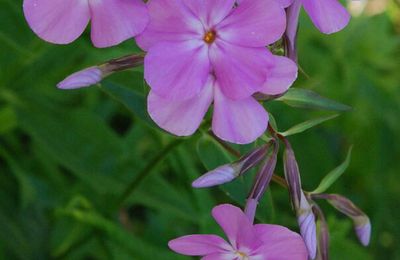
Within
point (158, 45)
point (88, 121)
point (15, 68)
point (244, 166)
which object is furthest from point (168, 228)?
point (158, 45)

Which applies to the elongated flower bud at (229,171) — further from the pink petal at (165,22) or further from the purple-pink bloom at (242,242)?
the pink petal at (165,22)

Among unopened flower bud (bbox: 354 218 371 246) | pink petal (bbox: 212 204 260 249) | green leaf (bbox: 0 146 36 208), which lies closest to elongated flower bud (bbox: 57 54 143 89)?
pink petal (bbox: 212 204 260 249)

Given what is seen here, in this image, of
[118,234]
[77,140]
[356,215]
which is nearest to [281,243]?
[356,215]

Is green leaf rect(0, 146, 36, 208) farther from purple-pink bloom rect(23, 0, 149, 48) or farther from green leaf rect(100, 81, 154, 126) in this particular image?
Result: purple-pink bloom rect(23, 0, 149, 48)

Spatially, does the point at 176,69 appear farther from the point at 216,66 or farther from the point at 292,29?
the point at 292,29

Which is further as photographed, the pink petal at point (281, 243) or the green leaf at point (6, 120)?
the green leaf at point (6, 120)

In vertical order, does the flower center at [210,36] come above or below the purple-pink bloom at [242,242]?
above

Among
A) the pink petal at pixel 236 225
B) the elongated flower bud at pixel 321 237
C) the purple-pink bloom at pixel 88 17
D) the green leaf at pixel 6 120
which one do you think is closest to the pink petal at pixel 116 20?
the purple-pink bloom at pixel 88 17

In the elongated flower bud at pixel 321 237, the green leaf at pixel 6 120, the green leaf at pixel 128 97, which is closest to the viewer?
the elongated flower bud at pixel 321 237
